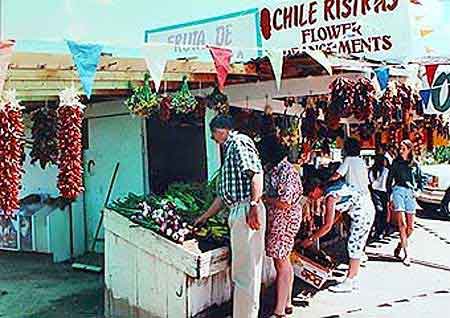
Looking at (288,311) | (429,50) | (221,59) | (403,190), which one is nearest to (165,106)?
(221,59)

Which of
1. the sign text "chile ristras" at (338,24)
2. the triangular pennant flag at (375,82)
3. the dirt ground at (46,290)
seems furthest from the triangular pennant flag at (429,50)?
the dirt ground at (46,290)

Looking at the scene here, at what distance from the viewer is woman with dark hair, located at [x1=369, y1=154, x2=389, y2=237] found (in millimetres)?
10656

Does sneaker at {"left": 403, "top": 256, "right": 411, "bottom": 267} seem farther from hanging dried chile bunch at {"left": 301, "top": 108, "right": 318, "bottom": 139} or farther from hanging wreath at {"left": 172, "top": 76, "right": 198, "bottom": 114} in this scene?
hanging wreath at {"left": 172, "top": 76, "right": 198, "bottom": 114}

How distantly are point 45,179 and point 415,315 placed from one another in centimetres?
671

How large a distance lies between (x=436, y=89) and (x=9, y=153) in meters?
6.08

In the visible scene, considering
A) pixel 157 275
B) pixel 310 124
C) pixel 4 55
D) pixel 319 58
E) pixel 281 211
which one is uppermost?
pixel 319 58

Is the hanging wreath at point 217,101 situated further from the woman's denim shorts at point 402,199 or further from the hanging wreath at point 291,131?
the woman's denim shorts at point 402,199

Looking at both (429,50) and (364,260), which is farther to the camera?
(429,50)

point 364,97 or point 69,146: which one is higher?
point 364,97

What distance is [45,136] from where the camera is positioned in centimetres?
589

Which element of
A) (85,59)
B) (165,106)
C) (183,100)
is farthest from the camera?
(183,100)

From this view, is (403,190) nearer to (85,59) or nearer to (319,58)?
(319,58)

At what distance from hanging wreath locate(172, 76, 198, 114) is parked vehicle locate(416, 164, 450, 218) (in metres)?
8.10

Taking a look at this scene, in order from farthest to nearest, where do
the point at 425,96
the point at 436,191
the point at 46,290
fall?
the point at 436,191 → the point at 425,96 → the point at 46,290
